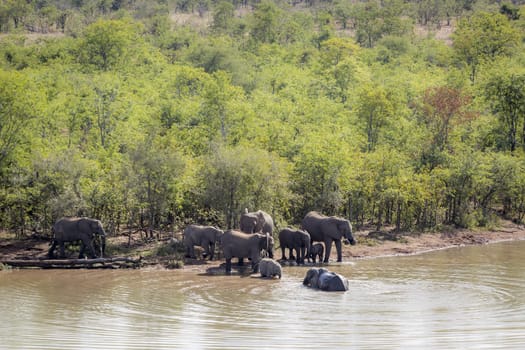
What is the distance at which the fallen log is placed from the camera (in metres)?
33.1

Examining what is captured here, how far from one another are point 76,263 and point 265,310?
1152 centimetres

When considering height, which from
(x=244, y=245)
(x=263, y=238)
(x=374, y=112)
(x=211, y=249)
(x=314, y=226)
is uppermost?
(x=374, y=112)

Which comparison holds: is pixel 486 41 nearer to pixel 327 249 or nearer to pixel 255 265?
pixel 327 249

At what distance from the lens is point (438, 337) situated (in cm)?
2086

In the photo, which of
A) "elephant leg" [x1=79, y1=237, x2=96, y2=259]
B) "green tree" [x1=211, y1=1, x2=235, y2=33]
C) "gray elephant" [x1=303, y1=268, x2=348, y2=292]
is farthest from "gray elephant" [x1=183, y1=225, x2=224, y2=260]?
"green tree" [x1=211, y1=1, x2=235, y2=33]

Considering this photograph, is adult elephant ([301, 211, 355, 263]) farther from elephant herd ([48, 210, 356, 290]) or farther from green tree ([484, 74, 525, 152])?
green tree ([484, 74, 525, 152])

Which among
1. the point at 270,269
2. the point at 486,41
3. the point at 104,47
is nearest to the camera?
the point at 270,269

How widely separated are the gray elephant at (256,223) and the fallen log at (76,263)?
4488 millimetres

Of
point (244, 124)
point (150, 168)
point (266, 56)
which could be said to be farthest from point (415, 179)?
point (266, 56)

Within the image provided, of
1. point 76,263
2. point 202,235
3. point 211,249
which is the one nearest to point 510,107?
point 211,249

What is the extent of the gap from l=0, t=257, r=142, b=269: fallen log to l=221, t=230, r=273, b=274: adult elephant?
374 centimetres

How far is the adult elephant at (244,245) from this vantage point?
32281 mm

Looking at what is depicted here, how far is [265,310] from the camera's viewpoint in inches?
957

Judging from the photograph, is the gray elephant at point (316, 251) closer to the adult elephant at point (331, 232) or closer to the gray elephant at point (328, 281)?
the adult elephant at point (331, 232)
